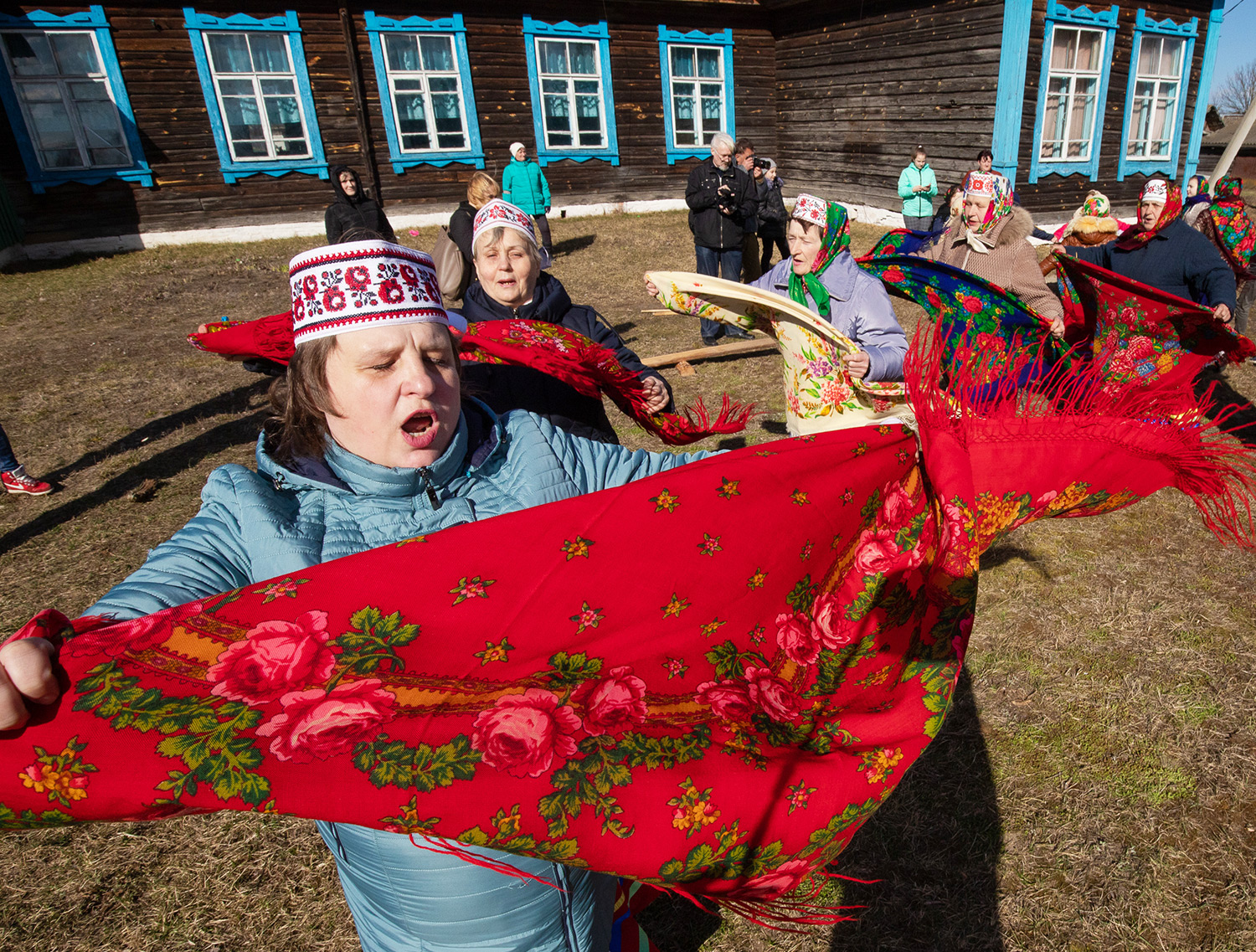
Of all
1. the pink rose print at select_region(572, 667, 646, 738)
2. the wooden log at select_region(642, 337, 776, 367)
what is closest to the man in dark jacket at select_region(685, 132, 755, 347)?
the wooden log at select_region(642, 337, 776, 367)

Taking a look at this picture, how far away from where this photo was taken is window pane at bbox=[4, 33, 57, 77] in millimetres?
11422

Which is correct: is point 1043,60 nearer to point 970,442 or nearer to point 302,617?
point 970,442

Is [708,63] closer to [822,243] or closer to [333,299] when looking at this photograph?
[822,243]

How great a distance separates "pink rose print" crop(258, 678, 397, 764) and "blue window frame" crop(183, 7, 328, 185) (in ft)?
48.6

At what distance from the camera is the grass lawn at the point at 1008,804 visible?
7.75 feet

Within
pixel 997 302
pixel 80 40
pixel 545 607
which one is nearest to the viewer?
pixel 545 607

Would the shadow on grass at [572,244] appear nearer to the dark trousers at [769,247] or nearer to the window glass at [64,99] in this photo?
the dark trousers at [769,247]

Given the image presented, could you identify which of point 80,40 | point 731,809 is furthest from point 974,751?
point 80,40

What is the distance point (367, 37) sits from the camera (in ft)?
43.2

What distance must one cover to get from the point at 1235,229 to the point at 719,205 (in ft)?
15.5

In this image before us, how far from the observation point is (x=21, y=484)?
17.1 feet

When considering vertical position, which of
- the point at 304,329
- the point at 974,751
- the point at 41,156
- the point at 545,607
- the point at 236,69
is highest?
the point at 236,69

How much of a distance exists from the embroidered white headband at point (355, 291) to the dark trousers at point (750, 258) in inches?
306

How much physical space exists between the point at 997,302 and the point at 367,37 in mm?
13480
